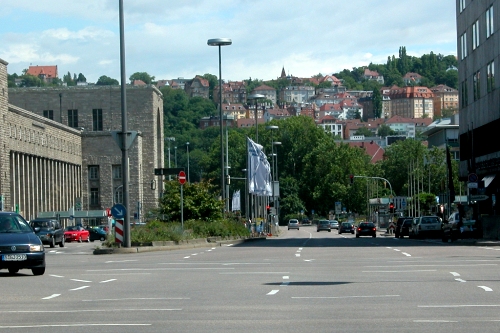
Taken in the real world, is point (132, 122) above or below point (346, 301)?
above

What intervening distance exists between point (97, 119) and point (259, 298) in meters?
110

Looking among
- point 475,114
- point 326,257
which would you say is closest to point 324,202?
point 475,114

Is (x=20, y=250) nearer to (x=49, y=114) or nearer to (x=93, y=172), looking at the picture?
(x=93, y=172)

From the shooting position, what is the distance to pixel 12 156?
91.4 meters

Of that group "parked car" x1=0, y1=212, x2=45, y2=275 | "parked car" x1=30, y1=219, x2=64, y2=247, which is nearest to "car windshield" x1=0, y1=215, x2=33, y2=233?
"parked car" x1=0, y1=212, x2=45, y2=275

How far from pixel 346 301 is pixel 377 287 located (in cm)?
271

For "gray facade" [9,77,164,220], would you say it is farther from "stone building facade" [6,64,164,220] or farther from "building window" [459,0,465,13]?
"building window" [459,0,465,13]

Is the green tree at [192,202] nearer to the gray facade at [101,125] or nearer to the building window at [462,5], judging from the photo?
the building window at [462,5]

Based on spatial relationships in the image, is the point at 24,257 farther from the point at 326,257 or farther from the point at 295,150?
the point at 295,150

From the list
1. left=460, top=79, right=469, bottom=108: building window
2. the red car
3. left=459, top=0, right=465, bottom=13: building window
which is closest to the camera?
left=459, top=0, right=465, bottom=13: building window

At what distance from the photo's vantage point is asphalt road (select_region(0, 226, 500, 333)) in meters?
11.8

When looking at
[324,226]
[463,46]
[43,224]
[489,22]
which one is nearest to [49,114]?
[324,226]

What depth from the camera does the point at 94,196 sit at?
120875 millimetres

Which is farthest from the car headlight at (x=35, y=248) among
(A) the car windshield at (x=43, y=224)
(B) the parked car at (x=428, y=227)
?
(B) the parked car at (x=428, y=227)
